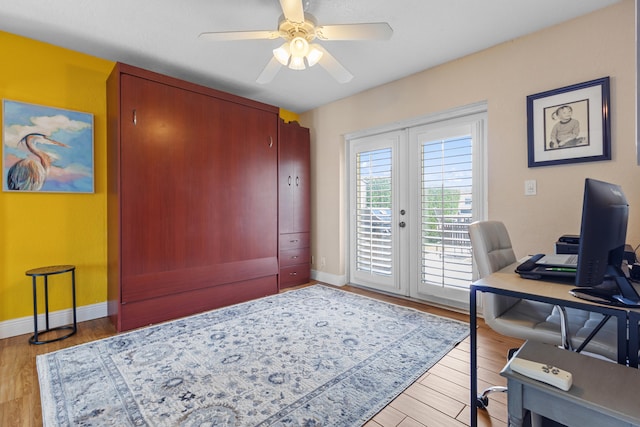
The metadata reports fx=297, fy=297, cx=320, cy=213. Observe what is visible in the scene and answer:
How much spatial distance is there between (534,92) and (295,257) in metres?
3.09

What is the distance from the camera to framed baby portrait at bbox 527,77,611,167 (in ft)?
6.94

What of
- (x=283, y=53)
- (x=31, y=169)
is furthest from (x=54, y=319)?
(x=283, y=53)

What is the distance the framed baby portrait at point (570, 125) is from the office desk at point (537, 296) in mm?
1352

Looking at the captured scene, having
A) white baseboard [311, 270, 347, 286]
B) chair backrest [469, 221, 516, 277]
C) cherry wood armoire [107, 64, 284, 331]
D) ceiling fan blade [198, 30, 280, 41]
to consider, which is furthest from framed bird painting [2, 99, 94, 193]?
chair backrest [469, 221, 516, 277]

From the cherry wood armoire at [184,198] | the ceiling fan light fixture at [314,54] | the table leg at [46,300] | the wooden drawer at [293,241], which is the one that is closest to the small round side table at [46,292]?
the table leg at [46,300]

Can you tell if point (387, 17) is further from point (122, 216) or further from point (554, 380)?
point (122, 216)

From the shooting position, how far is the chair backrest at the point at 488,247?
159cm

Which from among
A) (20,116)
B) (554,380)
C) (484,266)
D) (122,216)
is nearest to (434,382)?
(484,266)

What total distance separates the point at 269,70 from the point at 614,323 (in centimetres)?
261

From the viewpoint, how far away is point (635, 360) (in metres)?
1.05

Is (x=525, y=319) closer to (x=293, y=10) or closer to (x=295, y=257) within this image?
(x=293, y=10)

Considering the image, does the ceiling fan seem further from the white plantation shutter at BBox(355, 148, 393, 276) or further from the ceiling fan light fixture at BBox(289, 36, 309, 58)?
the white plantation shutter at BBox(355, 148, 393, 276)

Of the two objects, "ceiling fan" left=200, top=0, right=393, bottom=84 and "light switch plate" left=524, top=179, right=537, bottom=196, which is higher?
"ceiling fan" left=200, top=0, right=393, bottom=84

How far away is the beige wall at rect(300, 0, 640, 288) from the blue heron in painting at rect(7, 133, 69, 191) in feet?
10.7
